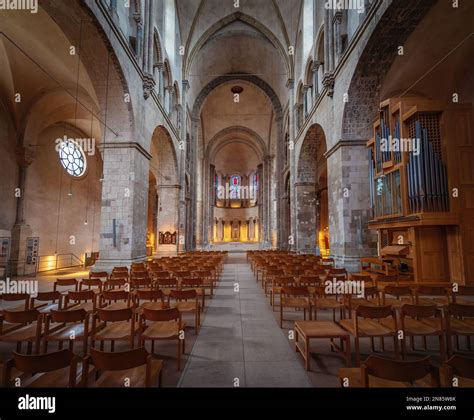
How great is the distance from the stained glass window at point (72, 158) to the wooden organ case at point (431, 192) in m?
15.6

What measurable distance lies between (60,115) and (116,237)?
8294mm

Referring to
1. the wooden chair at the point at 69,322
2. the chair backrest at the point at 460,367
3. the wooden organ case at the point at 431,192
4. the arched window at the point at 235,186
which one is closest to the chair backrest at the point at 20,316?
the wooden chair at the point at 69,322

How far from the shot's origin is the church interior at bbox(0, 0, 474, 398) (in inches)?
125

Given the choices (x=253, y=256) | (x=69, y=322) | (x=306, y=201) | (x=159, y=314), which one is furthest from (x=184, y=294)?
(x=306, y=201)

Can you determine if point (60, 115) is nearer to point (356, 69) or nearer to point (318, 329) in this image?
point (356, 69)

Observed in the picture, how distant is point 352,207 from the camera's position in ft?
32.0

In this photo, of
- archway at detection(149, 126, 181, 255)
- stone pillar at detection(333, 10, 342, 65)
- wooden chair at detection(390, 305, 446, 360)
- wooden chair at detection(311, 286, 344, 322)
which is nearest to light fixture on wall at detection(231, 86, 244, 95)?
archway at detection(149, 126, 181, 255)

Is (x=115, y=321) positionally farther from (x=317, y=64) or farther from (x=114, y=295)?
(x=317, y=64)

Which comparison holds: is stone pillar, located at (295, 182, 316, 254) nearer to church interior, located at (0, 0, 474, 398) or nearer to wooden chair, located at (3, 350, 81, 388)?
church interior, located at (0, 0, 474, 398)

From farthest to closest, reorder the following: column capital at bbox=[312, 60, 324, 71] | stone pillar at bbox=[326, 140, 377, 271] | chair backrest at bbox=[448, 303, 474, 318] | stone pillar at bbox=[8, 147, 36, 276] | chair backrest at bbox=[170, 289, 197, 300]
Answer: column capital at bbox=[312, 60, 324, 71]
stone pillar at bbox=[8, 147, 36, 276]
stone pillar at bbox=[326, 140, 377, 271]
chair backrest at bbox=[170, 289, 197, 300]
chair backrest at bbox=[448, 303, 474, 318]

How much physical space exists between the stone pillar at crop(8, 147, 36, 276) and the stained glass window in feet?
9.86

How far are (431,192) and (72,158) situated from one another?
56.6ft

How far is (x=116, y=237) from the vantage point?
9680 mm
